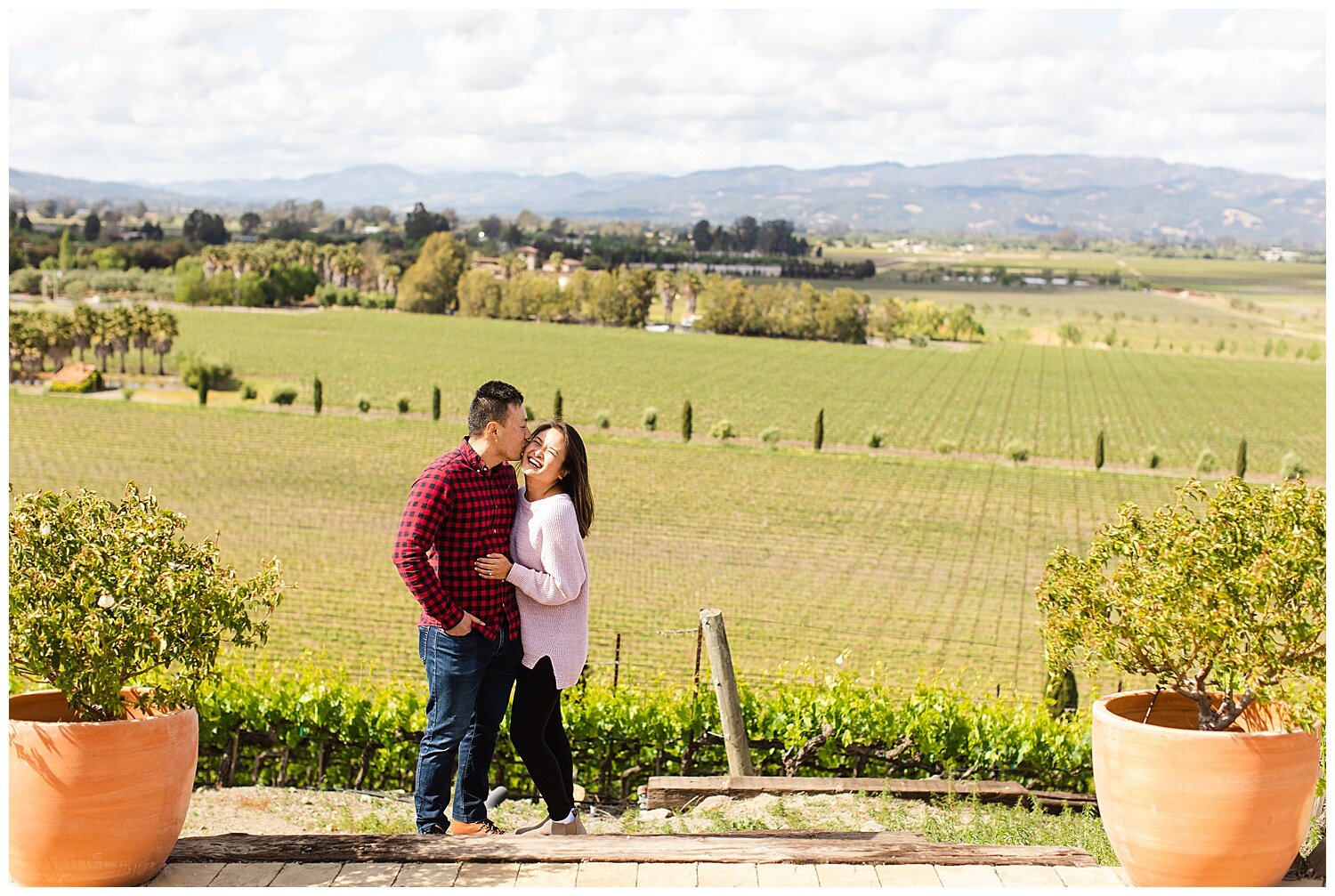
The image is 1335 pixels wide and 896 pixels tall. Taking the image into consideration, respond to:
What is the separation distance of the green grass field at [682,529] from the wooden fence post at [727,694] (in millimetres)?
2634

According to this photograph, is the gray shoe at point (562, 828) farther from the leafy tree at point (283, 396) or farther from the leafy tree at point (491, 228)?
the leafy tree at point (491, 228)

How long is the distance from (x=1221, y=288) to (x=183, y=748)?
172m

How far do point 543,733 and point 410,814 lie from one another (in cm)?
184

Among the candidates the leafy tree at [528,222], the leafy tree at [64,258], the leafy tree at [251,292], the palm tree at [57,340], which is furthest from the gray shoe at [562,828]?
the leafy tree at [528,222]

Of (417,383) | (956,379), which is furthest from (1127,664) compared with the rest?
(956,379)

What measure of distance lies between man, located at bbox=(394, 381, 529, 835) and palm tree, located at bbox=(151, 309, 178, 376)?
197 feet

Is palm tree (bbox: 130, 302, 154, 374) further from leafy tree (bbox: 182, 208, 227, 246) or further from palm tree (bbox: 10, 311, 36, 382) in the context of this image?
leafy tree (bbox: 182, 208, 227, 246)

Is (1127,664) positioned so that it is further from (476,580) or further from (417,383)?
(417,383)

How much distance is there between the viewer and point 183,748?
3.71 m

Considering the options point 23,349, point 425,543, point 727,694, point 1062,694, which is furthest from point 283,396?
point 425,543

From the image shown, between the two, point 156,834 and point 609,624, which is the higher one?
point 156,834

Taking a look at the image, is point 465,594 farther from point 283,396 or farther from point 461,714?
point 283,396

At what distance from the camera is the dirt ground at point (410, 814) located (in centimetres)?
525

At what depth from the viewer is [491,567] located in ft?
13.6
